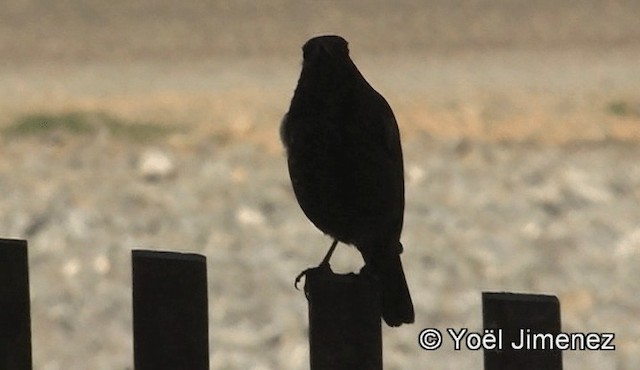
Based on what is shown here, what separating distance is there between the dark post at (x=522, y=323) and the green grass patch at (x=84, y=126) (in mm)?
7243

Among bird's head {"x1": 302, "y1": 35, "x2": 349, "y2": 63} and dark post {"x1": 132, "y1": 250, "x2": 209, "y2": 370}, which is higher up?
bird's head {"x1": 302, "y1": 35, "x2": 349, "y2": 63}

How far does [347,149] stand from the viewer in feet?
7.48

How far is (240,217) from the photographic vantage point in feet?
21.4

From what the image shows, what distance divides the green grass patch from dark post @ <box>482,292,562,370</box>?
7243 millimetres

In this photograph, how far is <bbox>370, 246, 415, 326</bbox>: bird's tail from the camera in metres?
2.10

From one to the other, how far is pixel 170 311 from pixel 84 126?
24.8 feet

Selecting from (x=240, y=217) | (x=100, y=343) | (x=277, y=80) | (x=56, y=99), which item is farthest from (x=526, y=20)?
(x=100, y=343)

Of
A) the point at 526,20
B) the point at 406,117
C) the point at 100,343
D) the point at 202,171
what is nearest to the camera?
the point at 100,343

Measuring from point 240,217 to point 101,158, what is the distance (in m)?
1.73

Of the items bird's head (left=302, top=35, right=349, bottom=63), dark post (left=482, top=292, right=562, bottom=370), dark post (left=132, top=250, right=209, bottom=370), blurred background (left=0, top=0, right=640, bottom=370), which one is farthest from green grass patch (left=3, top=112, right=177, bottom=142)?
dark post (left=482, top=292, right=562, bottom=370)

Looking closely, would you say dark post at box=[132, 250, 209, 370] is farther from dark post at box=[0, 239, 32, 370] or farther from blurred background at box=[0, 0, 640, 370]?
blurred background at box=[0, 0, 640, 370]

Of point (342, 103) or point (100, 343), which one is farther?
point (100, 343)

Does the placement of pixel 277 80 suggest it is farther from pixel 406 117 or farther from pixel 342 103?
pixel 342 103

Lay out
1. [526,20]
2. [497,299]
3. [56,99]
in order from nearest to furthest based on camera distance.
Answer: [497,299] → [56,99] → [526,20]
